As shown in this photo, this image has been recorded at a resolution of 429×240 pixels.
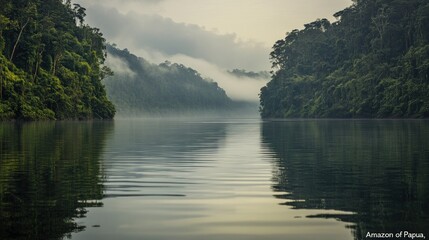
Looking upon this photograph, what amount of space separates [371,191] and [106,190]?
8.04 metres

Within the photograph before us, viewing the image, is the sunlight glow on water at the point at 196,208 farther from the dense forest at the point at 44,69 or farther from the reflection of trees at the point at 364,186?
the dense forest at the point at 44,69

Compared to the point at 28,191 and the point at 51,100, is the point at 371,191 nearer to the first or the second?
the point at 28,191

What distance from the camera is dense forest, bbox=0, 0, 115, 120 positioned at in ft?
366

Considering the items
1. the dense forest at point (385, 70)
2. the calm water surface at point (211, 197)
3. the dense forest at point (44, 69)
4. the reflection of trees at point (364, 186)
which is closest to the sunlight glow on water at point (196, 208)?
the calm water surface at point (211, 197)

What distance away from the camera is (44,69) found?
132 m

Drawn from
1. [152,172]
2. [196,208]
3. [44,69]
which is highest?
[44,69]

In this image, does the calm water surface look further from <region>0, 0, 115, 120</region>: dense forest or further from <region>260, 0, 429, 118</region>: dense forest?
<region>260, 0, 429, 118</region>: dense forest

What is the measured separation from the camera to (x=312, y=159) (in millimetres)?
30062

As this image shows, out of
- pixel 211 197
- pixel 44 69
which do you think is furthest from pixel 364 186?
pixel 44 69

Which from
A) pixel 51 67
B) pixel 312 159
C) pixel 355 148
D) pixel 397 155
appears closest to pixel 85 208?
pixel 312 159

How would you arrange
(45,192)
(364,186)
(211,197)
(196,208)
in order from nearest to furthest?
(196,208)
(211,197)
(45,192)
(364,186)

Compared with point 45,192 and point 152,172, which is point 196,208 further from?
point 152,172

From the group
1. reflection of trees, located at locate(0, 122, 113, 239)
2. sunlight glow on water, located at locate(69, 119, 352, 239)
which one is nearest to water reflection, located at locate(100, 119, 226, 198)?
sunlight glow on water, located at locate(69, 119, 352, 239)

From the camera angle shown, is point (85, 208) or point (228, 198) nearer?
point (85, 208)
